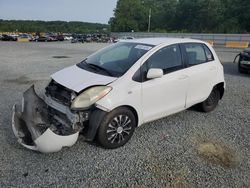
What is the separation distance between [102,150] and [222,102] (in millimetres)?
3798

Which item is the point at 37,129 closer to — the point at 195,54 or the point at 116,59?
the point at 116,59

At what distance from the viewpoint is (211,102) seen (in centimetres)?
548

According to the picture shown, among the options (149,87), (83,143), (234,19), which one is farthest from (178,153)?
Result: (234,19)

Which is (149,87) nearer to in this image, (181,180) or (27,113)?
(181,180)

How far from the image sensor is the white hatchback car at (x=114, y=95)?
11.4ft

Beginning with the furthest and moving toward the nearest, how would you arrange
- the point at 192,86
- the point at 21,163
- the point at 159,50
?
the point at 192,86 → the point at 159,50 → the point at 21,163

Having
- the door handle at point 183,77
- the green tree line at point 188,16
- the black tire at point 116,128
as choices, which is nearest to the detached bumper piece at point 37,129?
the black tire at point 116,128

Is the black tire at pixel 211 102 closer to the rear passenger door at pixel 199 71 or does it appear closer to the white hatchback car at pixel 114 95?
the rear passenger door at pixel 199 71

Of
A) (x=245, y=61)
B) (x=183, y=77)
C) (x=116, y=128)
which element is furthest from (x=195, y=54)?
(x=245, y=61)

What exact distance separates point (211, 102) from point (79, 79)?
3.07m

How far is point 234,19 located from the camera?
192 ft

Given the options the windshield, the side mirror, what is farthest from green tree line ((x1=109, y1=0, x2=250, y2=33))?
the side mirror

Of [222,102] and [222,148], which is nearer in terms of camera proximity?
[222,148]

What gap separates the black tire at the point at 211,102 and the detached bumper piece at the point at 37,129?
3066mm
